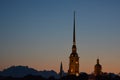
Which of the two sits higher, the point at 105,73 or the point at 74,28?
the point at 74,28

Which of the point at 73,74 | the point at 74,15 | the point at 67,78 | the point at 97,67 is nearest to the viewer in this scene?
the point at 67,78

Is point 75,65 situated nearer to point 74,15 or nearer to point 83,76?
point 83,76

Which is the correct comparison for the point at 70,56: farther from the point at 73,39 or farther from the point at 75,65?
the point at 73,39

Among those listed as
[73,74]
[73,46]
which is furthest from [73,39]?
[73,74]

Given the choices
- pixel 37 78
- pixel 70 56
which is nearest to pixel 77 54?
pixel 70 56

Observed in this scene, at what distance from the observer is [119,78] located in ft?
529

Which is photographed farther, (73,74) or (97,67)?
(97,67)

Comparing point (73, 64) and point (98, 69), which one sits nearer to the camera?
point (73, 64)

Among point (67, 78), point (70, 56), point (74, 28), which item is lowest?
point (67, 78)

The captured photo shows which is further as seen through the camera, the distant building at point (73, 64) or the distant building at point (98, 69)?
the distant building at point (98, 69)

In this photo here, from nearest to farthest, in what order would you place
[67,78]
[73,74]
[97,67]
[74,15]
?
1. [67,78]
2. [73,74]
3. [97,67]
4. [74,15]

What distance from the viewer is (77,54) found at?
156750mm

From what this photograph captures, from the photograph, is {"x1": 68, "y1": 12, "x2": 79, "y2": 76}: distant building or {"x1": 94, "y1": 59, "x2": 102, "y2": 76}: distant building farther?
{"x1": 94, "y1": 59, "x2": 102, "y2": 76}: distant building

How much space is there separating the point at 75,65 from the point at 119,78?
63.6 ft
